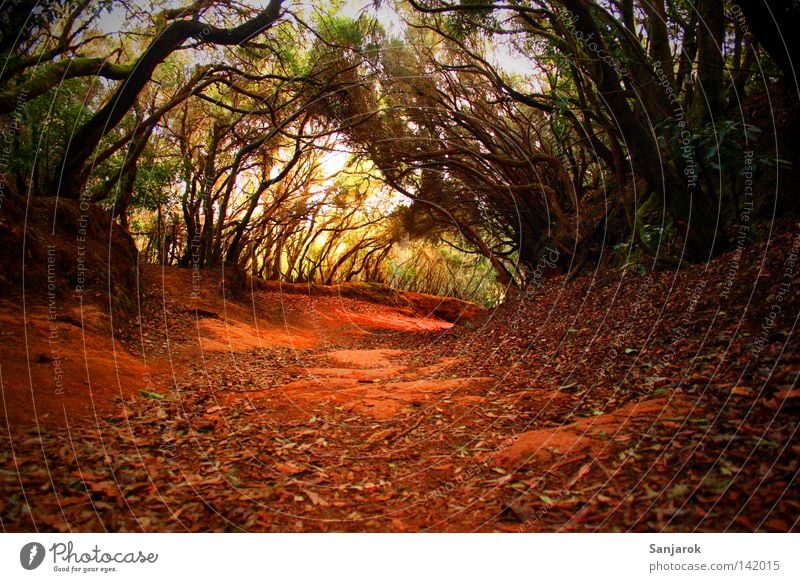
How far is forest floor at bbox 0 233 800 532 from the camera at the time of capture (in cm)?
189

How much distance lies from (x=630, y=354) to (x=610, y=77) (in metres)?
3.78

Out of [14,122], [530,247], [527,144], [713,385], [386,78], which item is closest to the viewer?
[713,385]

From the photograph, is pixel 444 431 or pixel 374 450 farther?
pixel 444 431

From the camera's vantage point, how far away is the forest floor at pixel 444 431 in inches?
74.2

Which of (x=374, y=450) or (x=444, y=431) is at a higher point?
(x=444, y=431)

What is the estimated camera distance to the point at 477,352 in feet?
22.8

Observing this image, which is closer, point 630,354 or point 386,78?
point 630,354

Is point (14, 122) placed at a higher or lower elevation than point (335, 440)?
higher

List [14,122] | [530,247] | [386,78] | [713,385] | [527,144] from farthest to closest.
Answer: [530,247] < [527,144] < [386,78] < [14,122] < [713,385]

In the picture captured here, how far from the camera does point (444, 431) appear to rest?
3.20 meters
